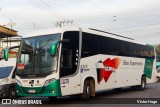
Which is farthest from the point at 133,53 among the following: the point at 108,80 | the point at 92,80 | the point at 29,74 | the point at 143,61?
the point at 29,74

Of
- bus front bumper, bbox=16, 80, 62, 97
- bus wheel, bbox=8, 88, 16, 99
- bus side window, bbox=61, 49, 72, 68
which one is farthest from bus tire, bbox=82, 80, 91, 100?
bus wheel, bbox=8, 88, 16, 99

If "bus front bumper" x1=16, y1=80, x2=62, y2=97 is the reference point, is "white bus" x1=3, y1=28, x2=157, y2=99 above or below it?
above

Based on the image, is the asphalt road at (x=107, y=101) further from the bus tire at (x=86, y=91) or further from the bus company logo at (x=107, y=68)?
the bus company logo at (x=107, y=68)

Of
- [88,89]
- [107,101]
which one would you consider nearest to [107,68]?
[88,89]

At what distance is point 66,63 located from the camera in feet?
44.0

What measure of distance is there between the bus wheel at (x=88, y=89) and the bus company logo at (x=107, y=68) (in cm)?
86

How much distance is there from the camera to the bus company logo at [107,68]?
16048 millimetres

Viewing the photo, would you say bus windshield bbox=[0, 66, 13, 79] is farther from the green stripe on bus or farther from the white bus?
the green stripe on bus

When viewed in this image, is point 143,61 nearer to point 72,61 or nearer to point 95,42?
point 95,42

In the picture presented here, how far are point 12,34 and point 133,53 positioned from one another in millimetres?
21679

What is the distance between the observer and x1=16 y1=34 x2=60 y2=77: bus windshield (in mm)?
13023

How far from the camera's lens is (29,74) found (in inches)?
526

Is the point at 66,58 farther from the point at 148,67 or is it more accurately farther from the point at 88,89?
the point at 148,67

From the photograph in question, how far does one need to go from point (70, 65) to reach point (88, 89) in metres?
1.84
